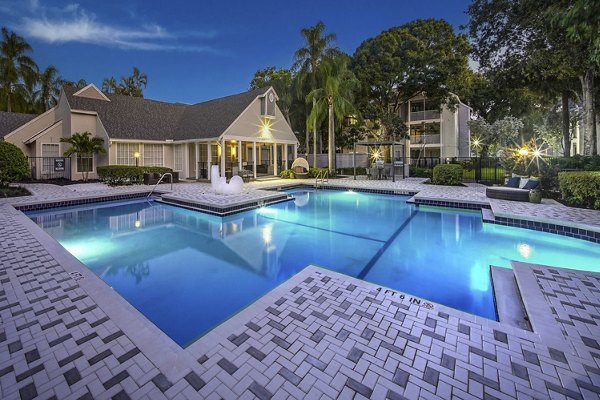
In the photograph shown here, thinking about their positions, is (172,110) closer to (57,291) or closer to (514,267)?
(57,291)

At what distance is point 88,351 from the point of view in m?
2.65

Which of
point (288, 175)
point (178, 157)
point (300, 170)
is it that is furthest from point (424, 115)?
point (178, 157)

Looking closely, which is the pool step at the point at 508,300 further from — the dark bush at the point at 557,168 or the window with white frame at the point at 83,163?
the window with white frame at the point at 83,163

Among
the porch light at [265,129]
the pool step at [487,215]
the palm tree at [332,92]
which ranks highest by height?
the palm tree at [332,92]

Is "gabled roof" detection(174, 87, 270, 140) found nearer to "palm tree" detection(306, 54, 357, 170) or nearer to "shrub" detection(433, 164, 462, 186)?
"palm tree" detection(306, 54, 357, 170)

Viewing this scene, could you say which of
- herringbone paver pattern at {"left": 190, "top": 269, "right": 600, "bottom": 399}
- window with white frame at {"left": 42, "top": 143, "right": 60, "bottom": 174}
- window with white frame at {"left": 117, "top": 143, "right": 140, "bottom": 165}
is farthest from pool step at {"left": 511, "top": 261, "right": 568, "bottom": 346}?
window with white frame at {"left": 42, "top": 143, "right": 60, "bottom": 174}

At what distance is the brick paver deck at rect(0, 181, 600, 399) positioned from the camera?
224 centimetres

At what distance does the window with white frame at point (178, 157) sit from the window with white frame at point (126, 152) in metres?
2.30

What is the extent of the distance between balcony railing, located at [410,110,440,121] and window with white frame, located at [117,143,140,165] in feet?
78.9

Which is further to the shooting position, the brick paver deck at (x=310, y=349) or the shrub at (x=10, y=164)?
the shrub at (x=10, y=164)

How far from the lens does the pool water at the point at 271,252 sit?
438 cm

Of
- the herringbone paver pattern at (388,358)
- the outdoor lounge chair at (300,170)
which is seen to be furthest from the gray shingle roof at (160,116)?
the herringbone paver pattern at (388,358)

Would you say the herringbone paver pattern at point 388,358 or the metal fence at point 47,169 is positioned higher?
the metal fence at point 47,169

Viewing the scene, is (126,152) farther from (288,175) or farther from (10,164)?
Answer: (288,175)
